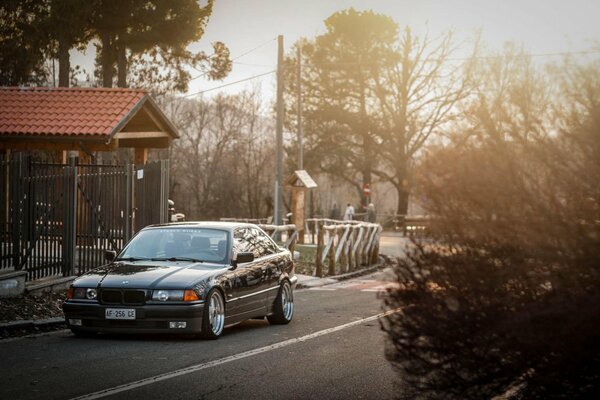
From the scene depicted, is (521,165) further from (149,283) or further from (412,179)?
(149,283)

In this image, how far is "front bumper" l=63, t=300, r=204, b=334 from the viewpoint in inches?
464

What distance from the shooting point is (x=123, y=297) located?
11.9 m

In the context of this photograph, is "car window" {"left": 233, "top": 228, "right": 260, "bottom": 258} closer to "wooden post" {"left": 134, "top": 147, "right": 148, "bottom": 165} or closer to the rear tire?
the rear tire

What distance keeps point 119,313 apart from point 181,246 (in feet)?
5.97

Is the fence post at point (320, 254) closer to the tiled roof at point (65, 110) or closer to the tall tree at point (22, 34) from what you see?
the tiled roof at point (65, 110)

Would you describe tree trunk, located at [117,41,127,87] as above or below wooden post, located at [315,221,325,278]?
above

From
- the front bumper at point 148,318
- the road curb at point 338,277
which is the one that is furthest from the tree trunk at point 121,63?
the front bumper at point 148,318

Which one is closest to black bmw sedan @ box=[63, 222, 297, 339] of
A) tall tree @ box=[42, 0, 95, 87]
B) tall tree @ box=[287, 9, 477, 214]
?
tall tree @ box=[42, 0, 95, 87]

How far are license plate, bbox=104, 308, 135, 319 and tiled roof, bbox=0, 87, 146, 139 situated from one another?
12.1 meters

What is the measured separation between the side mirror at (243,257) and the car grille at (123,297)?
4.97 feet

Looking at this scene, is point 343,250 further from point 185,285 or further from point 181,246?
point 185,285

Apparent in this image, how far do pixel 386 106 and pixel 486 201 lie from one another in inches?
2187

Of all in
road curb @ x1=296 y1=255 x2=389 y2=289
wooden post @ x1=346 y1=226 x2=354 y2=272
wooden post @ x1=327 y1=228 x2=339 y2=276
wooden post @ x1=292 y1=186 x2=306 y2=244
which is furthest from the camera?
wooden post @ x1=292 y1=186 x2=306 y2=244

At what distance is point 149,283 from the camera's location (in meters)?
11.9
